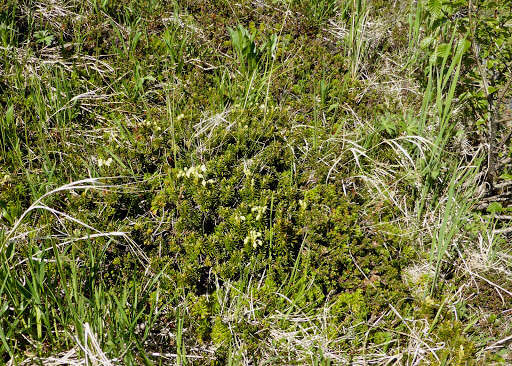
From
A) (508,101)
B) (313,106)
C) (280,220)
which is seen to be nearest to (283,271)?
(280,220)

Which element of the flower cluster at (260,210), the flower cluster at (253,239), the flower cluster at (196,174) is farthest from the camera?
the flower cluster at (196,174)

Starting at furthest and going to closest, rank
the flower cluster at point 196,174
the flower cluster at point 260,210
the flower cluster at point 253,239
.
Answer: the flower cluster at point 196,174 < the flower cluster at point 260,210 < the flower cluster at point 253,239

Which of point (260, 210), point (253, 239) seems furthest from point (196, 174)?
point (253, 239)

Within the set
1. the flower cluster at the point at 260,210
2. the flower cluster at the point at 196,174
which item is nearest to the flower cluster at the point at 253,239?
the flower cluster at the point at 260,210

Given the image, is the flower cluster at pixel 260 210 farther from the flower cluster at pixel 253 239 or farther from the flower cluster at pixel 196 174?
the flower cluster at pixel 196 174

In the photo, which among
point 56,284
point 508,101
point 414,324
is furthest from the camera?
point 508,101

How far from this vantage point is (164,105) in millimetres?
3959

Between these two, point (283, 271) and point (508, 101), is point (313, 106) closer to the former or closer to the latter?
point (283, 271)

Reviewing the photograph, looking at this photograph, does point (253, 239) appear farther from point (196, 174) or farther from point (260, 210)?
point (196, 174)

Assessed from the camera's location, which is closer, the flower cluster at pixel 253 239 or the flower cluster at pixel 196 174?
the flower cluster at pixel 253 239

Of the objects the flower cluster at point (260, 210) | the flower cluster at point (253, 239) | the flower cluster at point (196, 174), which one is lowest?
the flower cluster at point (253, 239)

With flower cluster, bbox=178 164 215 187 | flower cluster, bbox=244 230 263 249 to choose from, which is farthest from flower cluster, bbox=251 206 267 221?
flower cluster, bbox=178 164 215 187

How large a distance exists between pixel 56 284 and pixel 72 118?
1524 mm

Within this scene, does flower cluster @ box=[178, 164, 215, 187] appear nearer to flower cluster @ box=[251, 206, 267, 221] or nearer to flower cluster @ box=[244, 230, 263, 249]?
flower cluster @ box=[251, 206, 267, 221]
